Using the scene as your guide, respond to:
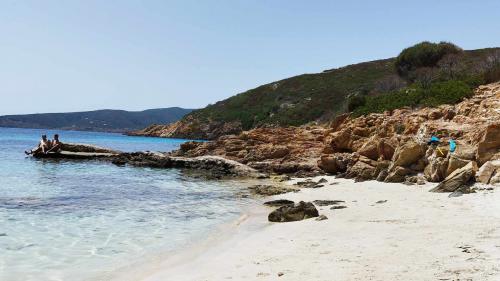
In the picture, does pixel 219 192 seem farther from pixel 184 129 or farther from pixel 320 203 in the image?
pixel 184 129

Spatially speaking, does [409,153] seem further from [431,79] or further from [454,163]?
[431,79]

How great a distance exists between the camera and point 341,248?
8969mm

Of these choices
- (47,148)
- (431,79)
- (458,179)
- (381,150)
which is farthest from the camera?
(431,79)

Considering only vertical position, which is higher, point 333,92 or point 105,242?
point 333,92

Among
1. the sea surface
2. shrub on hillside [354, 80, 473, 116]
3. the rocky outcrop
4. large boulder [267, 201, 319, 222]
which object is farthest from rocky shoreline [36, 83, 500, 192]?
the rocky outcrop

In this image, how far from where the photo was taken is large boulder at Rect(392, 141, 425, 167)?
20312 millimetres

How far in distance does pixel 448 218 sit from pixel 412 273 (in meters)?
5.17

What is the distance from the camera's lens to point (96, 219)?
1360 centimetres

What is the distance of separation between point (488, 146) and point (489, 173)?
103 inches

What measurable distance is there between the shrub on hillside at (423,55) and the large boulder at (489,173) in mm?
46639

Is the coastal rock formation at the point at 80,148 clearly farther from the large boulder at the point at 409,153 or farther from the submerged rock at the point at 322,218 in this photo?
the submerged rock at the point at 322,218

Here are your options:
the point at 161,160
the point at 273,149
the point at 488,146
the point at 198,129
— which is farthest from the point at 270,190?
the point at 198,129

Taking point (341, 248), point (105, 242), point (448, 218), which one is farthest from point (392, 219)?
point (105, 242)

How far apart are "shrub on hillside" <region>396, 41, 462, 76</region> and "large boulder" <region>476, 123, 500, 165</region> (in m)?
44.0
